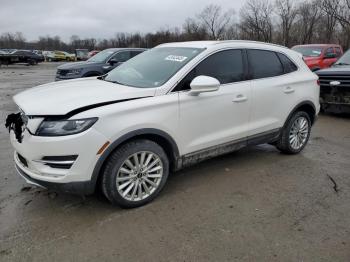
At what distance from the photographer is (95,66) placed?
37.5ft

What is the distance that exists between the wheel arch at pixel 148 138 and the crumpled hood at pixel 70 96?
387mm

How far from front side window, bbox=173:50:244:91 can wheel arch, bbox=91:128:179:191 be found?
1.88ft

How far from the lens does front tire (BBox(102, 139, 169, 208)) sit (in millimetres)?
3277

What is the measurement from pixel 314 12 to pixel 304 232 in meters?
50.6

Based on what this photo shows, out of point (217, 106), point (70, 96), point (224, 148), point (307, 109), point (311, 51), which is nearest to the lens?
point (70, 96)

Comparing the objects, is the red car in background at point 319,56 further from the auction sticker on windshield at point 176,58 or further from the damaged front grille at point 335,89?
the auction sticker on windshield at point 176,58

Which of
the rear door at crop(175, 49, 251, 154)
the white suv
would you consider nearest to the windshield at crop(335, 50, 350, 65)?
the white suv

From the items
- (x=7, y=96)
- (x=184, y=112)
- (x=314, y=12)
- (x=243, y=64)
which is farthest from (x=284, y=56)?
(x=314, y=12)

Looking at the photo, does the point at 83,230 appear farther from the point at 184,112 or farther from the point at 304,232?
the point at 304,232

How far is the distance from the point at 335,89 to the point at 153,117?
592 centimetres

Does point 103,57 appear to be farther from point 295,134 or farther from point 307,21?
point 307,21

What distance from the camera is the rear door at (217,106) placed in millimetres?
3723

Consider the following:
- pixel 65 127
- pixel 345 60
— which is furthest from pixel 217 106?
pixel 345 60

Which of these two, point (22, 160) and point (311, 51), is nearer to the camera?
point (22, 160)
